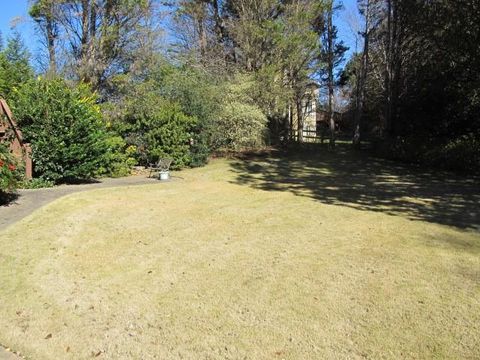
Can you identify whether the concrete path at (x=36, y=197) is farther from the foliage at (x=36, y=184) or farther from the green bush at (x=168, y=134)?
the green bush at (x=168, y=134)

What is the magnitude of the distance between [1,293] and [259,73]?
783 inches

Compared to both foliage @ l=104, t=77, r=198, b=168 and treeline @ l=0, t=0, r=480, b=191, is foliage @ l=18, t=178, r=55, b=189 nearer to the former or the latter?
treeline @ l=0, t=0, r=480, b=191

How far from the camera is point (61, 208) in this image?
9617 millimetres

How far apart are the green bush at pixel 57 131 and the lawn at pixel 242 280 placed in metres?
2.62

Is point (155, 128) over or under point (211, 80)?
under

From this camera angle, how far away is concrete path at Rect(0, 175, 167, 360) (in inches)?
347

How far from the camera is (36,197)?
10.6 metres

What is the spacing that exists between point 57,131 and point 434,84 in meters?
16.6

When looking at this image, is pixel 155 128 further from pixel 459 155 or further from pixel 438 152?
pixel 459 155

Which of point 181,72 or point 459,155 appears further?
point 181,72

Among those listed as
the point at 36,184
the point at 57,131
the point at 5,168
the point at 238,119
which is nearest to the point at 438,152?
the point at 238,119

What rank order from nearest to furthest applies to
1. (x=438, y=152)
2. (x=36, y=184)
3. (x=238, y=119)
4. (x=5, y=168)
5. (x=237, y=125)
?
1. (x=5, y=168)
2. (x=36, y=184)
3. (x=438, y=152)
4. (x=238, y=119)
5. (x=237, y=125)

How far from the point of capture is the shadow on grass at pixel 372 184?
9852mm

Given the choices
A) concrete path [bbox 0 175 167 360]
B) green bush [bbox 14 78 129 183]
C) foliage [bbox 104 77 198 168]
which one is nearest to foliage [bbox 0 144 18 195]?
concrete path [bbox 0 175 167 360]
